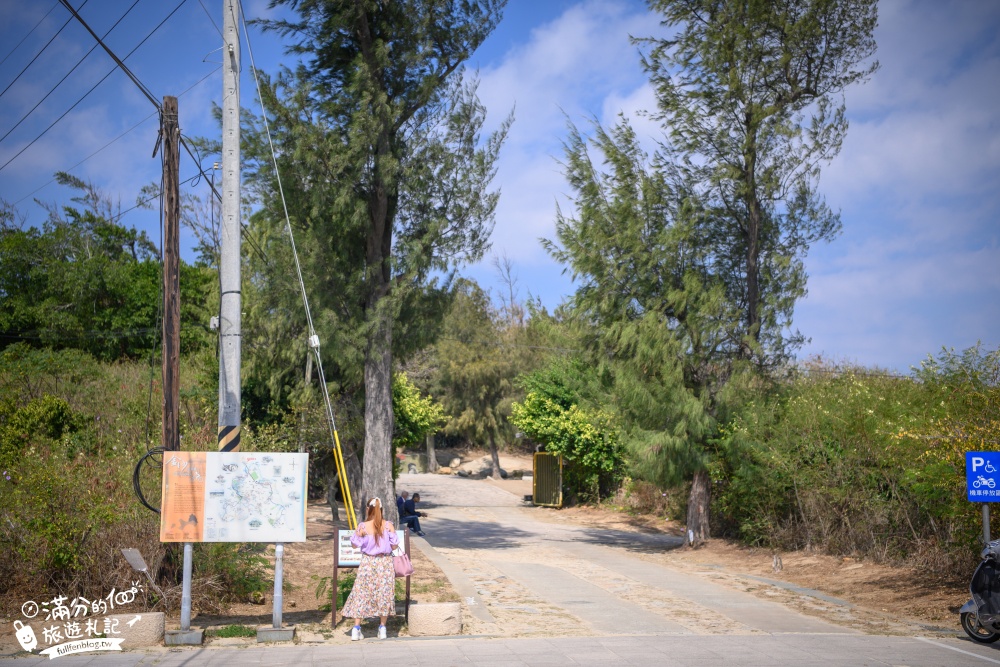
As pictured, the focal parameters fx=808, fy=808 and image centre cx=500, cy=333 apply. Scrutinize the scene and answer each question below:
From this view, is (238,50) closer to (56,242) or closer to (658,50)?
(658,50)

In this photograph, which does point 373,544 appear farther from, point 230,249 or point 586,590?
point 586,590

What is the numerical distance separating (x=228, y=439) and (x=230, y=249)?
2.39m

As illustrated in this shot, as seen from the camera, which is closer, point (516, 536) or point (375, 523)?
point (375, 523)

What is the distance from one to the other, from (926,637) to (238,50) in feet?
37.6

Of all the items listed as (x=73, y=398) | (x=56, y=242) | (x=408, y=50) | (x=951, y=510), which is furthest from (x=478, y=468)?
(x=951, y=510)

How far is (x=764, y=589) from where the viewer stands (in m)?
13.9

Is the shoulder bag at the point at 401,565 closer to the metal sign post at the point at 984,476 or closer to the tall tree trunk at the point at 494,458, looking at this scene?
the metal sign post at the point at 984,476

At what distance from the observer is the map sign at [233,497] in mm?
9180

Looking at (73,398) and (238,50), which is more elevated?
(238,50)

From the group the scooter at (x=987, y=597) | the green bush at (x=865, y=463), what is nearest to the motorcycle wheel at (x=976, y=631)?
the scooter at (x=987, y=597)

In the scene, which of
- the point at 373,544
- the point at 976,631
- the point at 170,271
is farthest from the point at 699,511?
the point at 170,271

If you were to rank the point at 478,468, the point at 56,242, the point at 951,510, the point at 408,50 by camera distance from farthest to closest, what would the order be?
1. the point at 478,468
2. the point at 56,242
3. the point at 408,50
4. the point at 951,510

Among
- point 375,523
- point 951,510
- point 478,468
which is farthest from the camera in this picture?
point 478,468

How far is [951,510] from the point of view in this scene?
1205 centimetres
